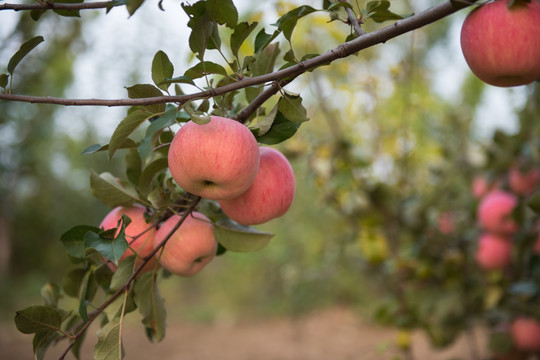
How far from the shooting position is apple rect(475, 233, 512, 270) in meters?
1.17

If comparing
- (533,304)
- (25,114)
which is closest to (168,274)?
(533,304)

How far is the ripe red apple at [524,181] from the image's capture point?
114 cm

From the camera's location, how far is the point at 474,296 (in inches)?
49.1

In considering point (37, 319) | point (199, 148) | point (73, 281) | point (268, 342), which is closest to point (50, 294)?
point (73, 281)

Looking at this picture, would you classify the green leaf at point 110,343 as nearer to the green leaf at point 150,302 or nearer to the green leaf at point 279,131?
the green leaf at point 150,302

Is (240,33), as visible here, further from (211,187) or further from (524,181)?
(524,181)

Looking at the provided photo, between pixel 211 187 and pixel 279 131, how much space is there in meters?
0.11

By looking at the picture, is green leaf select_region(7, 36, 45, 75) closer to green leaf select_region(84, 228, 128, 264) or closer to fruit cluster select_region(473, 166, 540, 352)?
green leaf select_region(84, 228, 128, 264)

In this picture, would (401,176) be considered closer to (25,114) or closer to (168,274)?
(168,274)

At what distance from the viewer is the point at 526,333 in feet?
3.58

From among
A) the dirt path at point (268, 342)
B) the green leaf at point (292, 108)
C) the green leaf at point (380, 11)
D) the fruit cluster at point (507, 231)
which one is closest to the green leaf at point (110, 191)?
the green leaf at point (292, 108)

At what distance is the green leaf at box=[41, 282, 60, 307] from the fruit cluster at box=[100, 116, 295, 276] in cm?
13

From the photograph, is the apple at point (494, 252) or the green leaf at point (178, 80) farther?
the apple at point (494, 252)

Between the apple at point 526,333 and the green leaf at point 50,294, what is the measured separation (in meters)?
1.05
